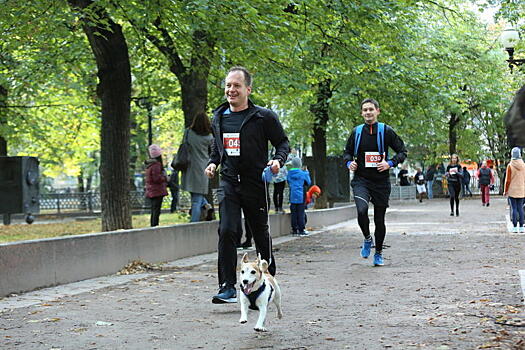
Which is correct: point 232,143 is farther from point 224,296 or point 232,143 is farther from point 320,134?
point 320,134

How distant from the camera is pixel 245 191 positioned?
754cm

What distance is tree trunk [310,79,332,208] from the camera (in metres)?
26.6

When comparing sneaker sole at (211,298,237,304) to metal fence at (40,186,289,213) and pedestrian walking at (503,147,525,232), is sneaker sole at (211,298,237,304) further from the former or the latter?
metal fence at (40,186,289,213)

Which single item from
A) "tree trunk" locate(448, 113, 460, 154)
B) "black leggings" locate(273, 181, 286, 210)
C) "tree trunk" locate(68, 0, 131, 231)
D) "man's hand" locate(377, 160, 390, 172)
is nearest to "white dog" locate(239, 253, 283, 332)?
"man's hand" locate(377, 160, 390, 172)

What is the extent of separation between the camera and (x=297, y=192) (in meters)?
18.5

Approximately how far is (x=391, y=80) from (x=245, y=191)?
15.3 metres

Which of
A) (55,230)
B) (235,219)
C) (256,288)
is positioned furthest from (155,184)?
(256,288)

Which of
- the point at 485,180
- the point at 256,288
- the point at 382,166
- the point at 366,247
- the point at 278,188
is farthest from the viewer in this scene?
the point at 485,180

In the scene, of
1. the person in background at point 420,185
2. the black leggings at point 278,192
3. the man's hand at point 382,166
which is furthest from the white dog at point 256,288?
the person in background at point 420,185

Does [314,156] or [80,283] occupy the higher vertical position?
[314,156]

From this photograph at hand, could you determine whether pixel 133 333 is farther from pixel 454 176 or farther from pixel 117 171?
pixel 454 176

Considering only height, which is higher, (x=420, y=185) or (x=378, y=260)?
(x=420, y=185)

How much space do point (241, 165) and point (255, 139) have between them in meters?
0.25

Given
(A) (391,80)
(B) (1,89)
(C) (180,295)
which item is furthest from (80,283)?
(B) (1,89)
